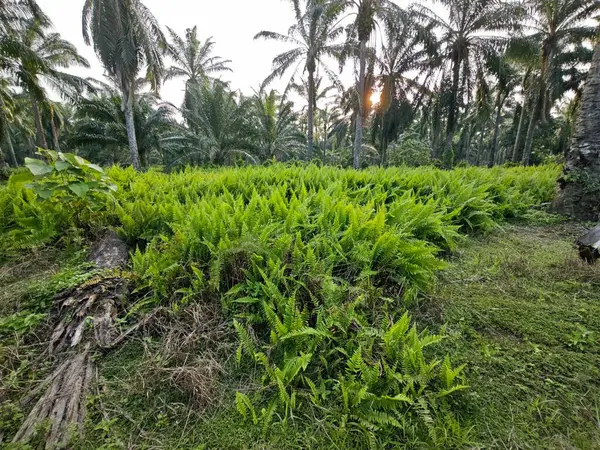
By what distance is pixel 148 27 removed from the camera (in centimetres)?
1294

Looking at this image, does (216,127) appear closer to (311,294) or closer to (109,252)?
(109,252)

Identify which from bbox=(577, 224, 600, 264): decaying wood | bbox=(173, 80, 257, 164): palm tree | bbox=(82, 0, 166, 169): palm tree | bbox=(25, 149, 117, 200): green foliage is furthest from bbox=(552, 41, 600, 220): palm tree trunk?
bbox=(82, 0, 166, 169): palm tree

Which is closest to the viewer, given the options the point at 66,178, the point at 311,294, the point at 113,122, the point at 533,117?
the point at 311,294

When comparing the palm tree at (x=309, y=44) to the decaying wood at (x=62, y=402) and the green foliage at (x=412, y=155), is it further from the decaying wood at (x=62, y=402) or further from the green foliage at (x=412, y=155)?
the decaying wood at (x=62, y=402)

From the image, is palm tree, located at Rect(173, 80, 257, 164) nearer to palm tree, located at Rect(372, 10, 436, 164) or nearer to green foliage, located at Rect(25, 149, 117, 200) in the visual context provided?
palm tree, located at Rect(372, 10, 436, 164)

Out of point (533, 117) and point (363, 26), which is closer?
point (363, 26)

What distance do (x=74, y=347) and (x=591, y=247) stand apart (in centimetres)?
450

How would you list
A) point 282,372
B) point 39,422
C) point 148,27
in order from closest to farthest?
point 39,422, point 282,372, point 148,27

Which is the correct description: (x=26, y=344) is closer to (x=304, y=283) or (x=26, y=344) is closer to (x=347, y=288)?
(x=304, y=283)

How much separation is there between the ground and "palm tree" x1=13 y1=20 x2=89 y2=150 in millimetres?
14135

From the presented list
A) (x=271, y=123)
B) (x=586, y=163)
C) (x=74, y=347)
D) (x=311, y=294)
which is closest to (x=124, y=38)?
(x=271, y=123)

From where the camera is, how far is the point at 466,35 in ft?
50.4

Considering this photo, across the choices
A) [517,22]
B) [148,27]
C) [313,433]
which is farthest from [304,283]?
[517,22]

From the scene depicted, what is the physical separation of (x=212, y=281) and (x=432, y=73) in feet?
67.1
